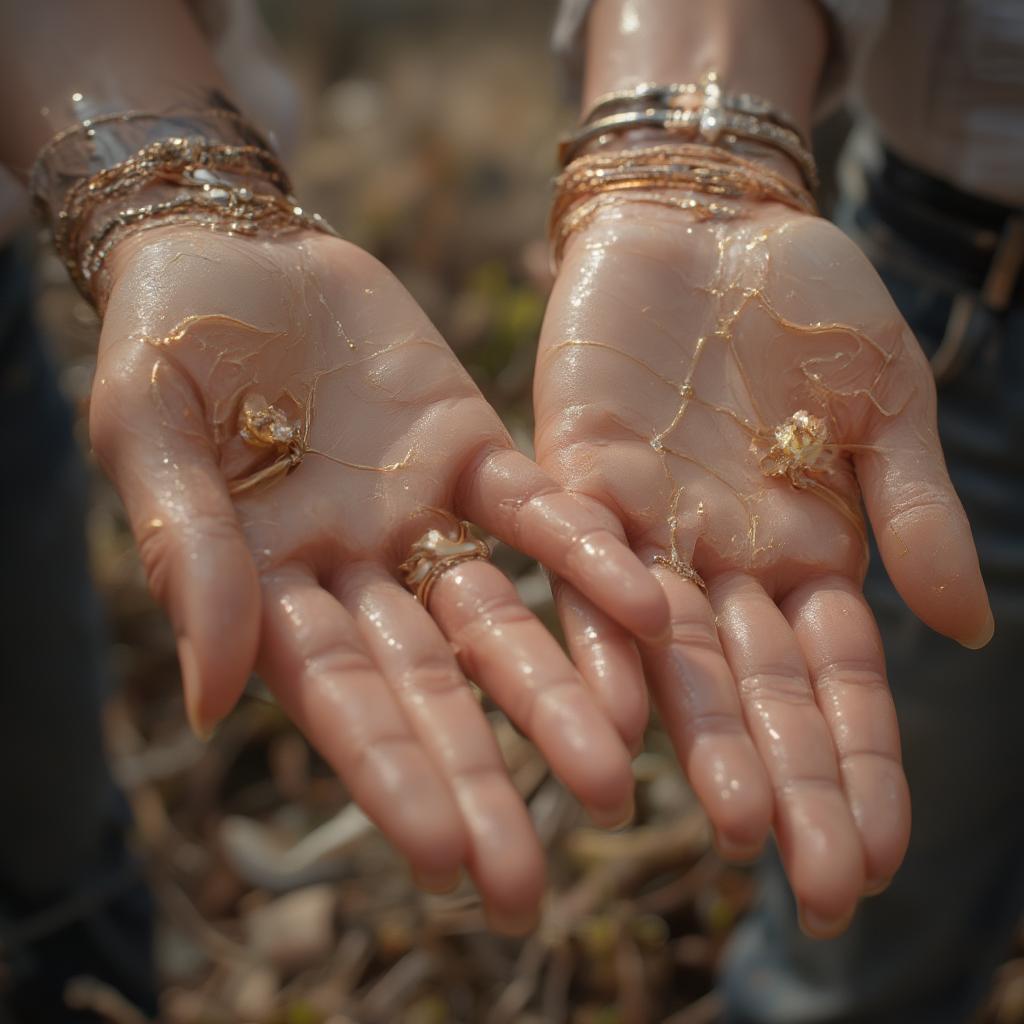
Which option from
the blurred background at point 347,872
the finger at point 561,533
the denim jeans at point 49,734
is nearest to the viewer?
the finger at point 561,533

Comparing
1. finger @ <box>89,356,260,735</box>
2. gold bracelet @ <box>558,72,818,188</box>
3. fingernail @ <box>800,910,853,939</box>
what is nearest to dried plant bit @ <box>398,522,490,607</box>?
finger @ <box>89,356,260,735</box>

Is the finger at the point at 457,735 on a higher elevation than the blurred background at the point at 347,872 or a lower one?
higher

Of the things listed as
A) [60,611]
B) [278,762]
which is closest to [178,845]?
[278,762]

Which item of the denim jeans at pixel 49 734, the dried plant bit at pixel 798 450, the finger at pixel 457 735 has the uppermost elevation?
the dried plant bit at pixel 798 450

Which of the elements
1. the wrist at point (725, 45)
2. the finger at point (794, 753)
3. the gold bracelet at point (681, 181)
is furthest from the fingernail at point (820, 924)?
the wrist at point (725, 45)

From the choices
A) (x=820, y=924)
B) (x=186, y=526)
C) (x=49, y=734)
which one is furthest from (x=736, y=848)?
(x=49, y=734)

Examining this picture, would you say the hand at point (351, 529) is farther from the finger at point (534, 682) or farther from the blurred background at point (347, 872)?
the blurred background at point (347, 872)

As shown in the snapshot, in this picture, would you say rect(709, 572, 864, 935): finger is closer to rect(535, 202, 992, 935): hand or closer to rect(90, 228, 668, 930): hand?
rect(535, 202, 992, 935): hand
